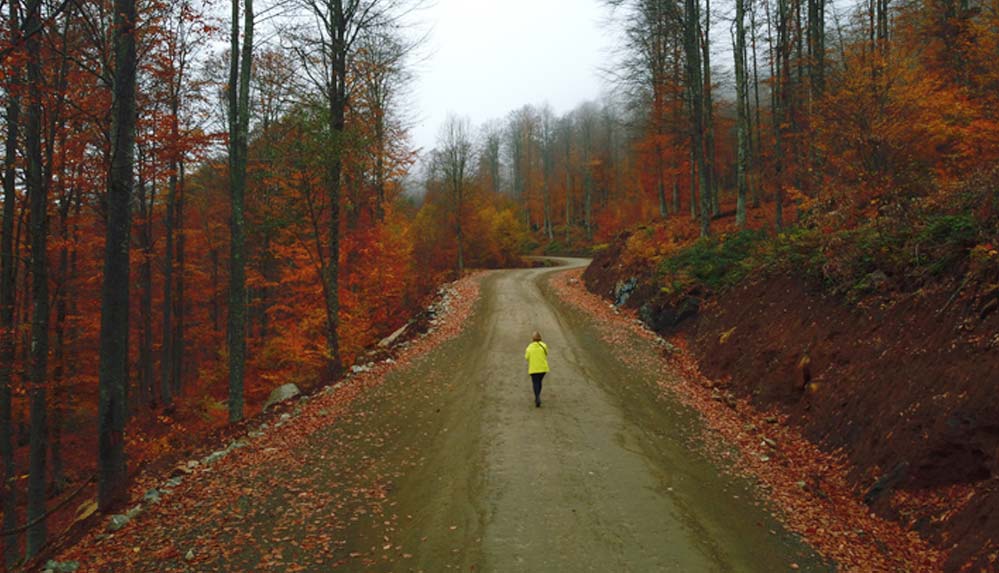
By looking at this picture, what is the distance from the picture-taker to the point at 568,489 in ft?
23.4

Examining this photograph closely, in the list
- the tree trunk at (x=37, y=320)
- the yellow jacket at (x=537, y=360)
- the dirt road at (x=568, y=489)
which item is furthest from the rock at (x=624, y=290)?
the tree trunk at (x=37, y=320)

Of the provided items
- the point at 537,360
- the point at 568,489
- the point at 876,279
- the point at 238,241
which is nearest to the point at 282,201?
the point at 238,241

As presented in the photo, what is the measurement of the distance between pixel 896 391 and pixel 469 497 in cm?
635

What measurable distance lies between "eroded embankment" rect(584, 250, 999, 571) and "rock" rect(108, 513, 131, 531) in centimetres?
931

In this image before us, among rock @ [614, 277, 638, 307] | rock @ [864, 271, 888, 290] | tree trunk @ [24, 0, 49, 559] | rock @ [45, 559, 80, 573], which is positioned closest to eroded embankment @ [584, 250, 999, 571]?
rock @ [864, 271, 888, 290]

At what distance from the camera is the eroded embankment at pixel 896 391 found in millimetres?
5961

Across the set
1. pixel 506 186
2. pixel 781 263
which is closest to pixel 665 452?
pixel 781 263

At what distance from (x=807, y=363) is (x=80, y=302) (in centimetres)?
2070

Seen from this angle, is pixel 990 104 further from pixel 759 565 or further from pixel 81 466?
pixel 81 466

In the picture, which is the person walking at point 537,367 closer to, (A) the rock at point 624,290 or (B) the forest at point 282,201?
(B) the forest at point 282,201

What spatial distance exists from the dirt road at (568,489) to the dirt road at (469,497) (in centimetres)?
3

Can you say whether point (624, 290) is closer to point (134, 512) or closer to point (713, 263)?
point (713, 263)

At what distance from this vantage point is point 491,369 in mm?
12914

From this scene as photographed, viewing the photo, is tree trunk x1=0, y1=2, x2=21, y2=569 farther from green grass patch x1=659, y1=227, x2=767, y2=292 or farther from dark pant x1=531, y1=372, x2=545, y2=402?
green grass patch x1=659, y1=227, x2=767, y2=292
